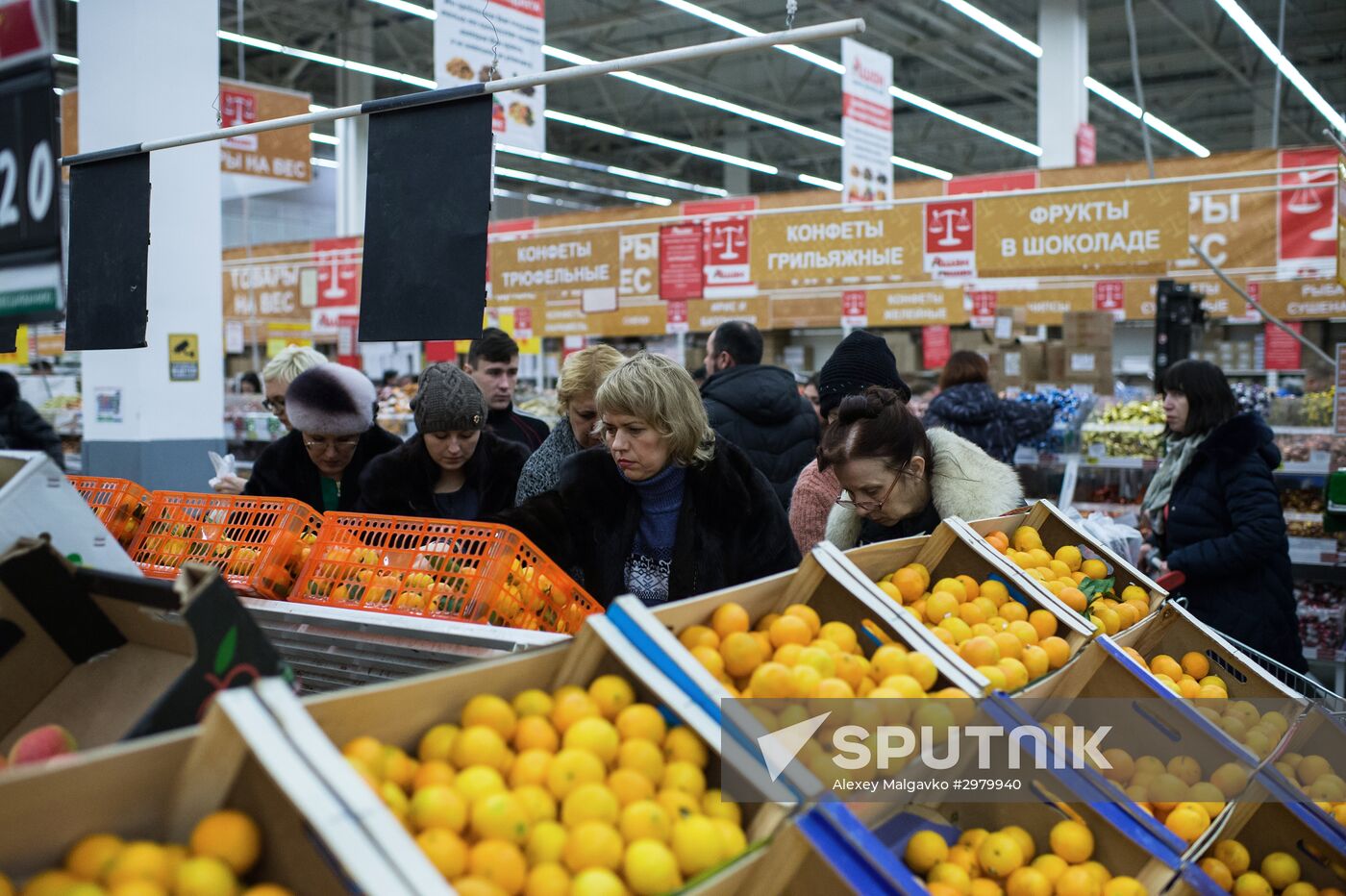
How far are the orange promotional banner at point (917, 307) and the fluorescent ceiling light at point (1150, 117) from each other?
662 centimetres

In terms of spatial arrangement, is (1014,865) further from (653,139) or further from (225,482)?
(653,139)

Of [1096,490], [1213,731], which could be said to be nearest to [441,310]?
[1213,731]

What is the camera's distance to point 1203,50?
16.2 m

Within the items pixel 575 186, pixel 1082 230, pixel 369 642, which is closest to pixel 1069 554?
pixel 369 642

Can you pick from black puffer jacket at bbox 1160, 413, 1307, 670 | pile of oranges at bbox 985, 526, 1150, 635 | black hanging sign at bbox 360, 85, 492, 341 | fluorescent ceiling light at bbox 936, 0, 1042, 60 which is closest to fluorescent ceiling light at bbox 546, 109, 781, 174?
fluorescent ceiling light at bbox 936, 0, 1042, 60

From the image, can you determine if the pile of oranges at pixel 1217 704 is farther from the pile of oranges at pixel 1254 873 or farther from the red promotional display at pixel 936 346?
the red promotional display at pixel 936 346

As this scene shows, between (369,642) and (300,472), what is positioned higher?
(300,472)

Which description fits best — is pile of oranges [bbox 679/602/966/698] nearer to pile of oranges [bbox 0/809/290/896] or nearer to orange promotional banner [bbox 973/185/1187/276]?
pile of oranges [bbox 0/809/290/896]

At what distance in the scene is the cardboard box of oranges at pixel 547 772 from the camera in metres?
1.23

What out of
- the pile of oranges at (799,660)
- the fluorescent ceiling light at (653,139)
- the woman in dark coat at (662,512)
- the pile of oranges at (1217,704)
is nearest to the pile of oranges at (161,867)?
the pile of oranges at (799,660)

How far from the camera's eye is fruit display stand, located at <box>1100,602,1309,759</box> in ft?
8.11

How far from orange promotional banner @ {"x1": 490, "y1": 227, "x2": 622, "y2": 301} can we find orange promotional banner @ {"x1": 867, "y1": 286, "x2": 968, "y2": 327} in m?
3.00

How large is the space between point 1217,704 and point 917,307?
9.05 meters

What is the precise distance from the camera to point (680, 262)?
30.9 ft
